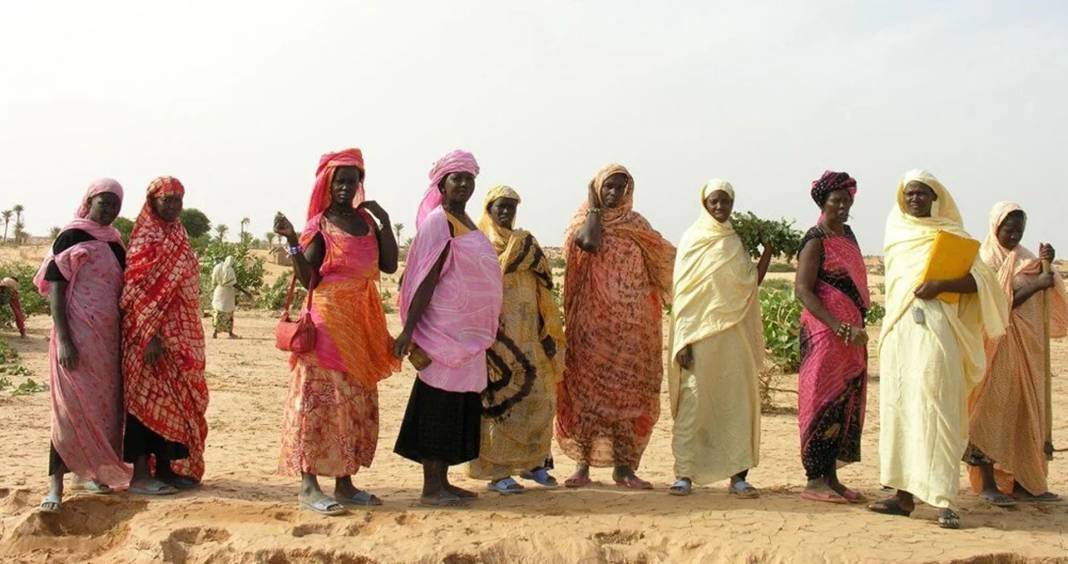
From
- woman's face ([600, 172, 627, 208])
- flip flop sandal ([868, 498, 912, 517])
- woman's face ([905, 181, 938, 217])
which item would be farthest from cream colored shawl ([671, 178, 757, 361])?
flip flop sandal ([868, 498, 912, 517])

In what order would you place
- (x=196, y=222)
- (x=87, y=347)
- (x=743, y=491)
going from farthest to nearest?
(x=196, y=222), (x=743, y=491), (x=87, y=347)

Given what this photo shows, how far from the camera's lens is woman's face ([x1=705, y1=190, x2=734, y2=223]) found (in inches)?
237

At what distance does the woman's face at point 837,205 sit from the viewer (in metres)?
5.79

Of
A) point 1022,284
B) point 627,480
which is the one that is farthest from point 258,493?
point 1022,284

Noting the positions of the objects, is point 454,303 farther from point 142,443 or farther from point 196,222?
point 196,222

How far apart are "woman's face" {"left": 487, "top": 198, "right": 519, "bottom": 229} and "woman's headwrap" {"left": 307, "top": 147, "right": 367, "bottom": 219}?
0.93m

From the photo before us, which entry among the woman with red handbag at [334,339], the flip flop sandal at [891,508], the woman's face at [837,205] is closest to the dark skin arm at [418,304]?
the woman with red handbag at [334,339]

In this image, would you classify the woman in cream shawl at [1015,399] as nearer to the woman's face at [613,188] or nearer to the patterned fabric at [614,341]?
the patterned fabric at [614,341]

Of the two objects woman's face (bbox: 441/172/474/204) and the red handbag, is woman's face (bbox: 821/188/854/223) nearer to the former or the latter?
woman's face (bbox: 441/172/474/204)

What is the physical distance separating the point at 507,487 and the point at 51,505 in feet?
8.76

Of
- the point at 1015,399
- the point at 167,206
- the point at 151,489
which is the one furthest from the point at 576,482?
the point at 167,206

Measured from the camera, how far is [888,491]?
6.30 meters

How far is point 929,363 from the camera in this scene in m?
5.29

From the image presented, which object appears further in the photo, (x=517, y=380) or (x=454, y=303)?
(x=517, y=380)
